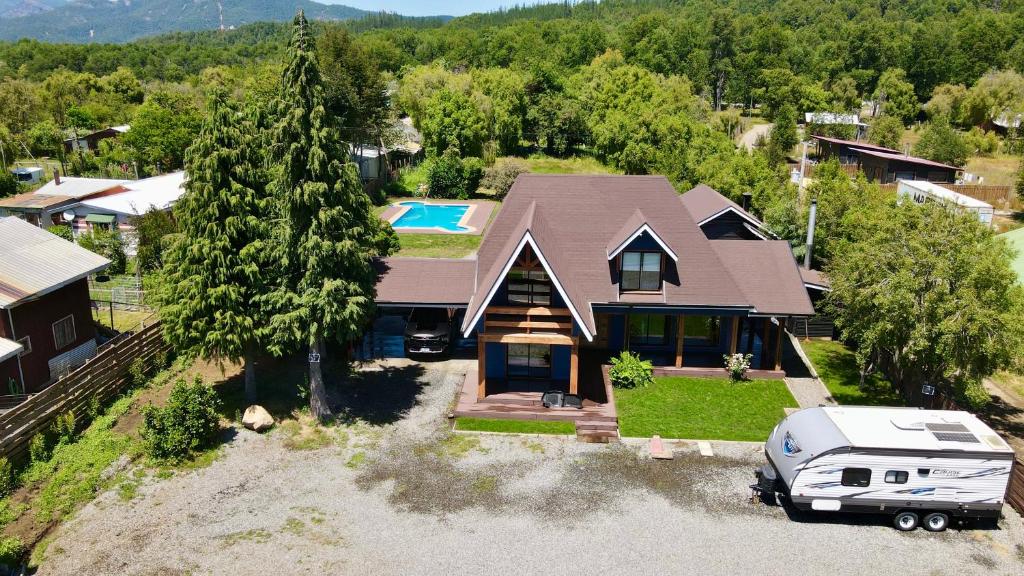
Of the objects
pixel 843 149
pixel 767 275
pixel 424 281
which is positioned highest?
pixel 843 149

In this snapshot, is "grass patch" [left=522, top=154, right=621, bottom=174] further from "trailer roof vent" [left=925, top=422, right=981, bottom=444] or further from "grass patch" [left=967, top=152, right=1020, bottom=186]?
"trailer roof vent" [left=925, top=422, right=981, bottom=444]

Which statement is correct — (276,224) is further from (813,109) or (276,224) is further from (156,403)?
(813,109)

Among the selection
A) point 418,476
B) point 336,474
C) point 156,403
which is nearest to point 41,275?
point 156,403

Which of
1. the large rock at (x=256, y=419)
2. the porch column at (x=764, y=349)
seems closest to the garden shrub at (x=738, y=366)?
the porch column at (x=764, y=349)

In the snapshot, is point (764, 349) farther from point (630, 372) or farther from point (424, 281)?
point (424, 281)

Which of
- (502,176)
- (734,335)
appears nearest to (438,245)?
(502,176)

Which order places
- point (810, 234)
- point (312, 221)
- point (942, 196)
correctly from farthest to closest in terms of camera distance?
1. point (942, 196)
2. point (810, 234)
3. point (312, 221)
